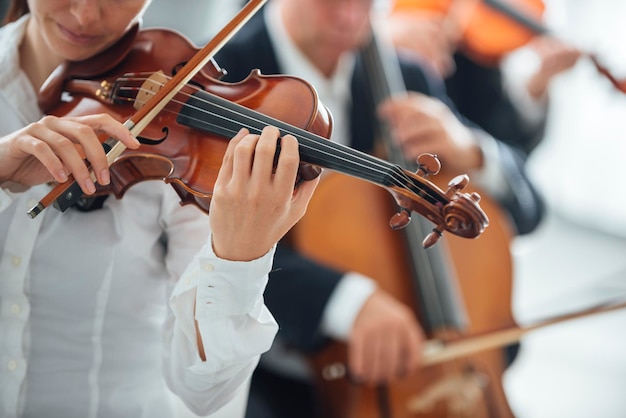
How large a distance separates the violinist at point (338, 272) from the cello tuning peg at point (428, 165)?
0.36 meters

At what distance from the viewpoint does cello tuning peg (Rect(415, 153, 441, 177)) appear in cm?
44

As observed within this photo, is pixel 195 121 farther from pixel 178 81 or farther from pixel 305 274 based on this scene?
pixel 305 274

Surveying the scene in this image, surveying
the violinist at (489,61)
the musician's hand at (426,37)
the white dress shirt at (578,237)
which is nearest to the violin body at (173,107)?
the musician's hand at (426,37)

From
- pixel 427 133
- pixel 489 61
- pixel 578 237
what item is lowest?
pixel 578 237

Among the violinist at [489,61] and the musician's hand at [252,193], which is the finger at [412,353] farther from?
the violinist at [489,61]

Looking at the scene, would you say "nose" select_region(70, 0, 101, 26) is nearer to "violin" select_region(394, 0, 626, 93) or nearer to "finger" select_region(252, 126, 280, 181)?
"finger" select_region(252, 126, 280, 181)

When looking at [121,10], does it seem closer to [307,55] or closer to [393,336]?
[307,55]

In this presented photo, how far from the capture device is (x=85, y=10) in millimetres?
464

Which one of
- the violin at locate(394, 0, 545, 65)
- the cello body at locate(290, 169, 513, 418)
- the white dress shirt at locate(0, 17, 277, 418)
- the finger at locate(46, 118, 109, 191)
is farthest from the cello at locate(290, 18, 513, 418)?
the violin at locate(394, 0, 545, 65)

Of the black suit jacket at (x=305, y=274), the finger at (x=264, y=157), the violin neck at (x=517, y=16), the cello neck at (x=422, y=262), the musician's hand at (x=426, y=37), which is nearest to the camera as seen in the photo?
the finger at (x=264, y=157)

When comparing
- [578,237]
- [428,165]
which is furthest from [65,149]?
[578,237]

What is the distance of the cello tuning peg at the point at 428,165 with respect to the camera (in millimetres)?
443

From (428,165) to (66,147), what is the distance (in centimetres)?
20

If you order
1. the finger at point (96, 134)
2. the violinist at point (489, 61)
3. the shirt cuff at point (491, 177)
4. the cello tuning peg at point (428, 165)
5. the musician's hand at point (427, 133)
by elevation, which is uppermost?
the finger at point (96, 134)
